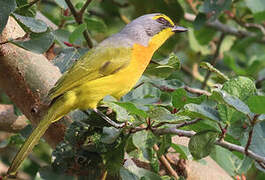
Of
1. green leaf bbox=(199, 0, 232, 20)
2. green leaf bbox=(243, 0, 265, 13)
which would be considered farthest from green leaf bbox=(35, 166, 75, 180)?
green leaf bbox=(243, 0, 265, 13)

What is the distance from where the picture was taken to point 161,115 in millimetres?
1676

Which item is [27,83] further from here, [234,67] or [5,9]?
[234,67]

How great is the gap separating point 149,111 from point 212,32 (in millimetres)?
2644

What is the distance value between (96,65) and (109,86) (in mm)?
151

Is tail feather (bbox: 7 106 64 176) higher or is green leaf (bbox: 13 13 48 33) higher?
green leaf (bbox: 13 13 48 33)

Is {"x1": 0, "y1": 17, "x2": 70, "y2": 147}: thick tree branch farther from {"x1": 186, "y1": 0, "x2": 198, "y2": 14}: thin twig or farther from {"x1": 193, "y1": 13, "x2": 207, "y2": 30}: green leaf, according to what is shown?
{"x1": 186, "y1": 0, "x2": 198, "y2": 14}: thin twig

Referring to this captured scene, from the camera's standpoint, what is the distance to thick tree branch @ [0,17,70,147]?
2.13 m

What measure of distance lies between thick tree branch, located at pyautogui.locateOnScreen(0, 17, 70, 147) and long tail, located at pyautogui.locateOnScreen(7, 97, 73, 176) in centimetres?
6

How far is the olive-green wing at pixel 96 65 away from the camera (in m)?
2.29

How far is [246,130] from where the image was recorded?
193cm

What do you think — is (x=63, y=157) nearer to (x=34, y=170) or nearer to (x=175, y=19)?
(x=175, y=19)

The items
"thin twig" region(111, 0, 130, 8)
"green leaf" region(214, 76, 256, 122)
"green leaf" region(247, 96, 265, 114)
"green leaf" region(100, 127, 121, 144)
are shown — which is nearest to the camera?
"green leaf" region(247, 96, 265, 114)

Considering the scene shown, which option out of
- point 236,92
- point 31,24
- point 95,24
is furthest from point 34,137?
point 95,24

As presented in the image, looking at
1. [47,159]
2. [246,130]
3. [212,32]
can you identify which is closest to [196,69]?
[212,32]
